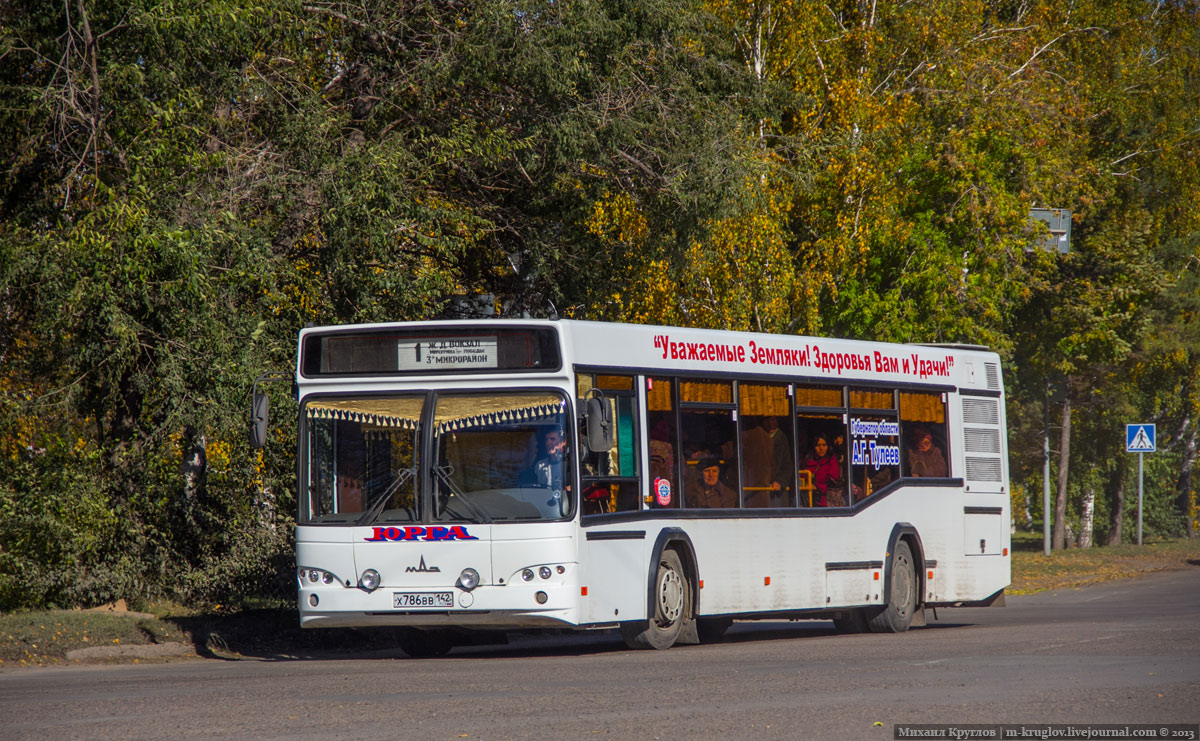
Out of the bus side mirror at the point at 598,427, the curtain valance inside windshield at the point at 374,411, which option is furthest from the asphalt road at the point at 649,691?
the curtain valance inside windshield at the point at 374,411

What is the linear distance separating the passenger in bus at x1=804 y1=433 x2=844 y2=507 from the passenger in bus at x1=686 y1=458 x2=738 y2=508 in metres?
1.27

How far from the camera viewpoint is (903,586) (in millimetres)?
17531

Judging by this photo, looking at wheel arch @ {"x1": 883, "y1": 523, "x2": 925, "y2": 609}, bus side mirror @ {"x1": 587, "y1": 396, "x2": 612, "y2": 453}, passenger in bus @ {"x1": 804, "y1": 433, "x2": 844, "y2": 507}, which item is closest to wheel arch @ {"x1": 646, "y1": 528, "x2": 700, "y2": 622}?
bus side mirror @ {"x1": 587, "y1": 396, "x2": 612, "y2": 453}

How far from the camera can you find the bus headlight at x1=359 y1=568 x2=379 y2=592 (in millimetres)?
13398

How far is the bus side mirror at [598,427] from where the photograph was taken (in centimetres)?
1298

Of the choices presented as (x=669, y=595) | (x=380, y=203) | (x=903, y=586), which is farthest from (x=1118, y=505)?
(x=669, y=595)

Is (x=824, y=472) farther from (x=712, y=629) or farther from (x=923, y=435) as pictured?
(x=923, y=435)

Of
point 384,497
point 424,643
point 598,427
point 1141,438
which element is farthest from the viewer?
point 1141,438

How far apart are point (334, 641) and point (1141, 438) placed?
26244mm

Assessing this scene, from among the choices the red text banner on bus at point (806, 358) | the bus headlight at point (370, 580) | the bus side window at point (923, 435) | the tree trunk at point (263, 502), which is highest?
the red text banner on bus at point (806, 358)

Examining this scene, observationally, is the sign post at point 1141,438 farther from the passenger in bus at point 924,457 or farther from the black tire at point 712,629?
the black tire at point 712,629

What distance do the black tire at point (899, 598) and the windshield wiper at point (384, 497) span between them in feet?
20.0

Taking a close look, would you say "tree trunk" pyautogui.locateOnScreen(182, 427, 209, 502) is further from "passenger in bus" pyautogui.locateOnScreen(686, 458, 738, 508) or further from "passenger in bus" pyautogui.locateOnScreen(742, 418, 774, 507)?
"passenger in bus" pyautogui.locateOnScreen(742, 418, 774, 507)

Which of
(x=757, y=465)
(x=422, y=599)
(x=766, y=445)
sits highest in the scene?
(x=766, y=445)
